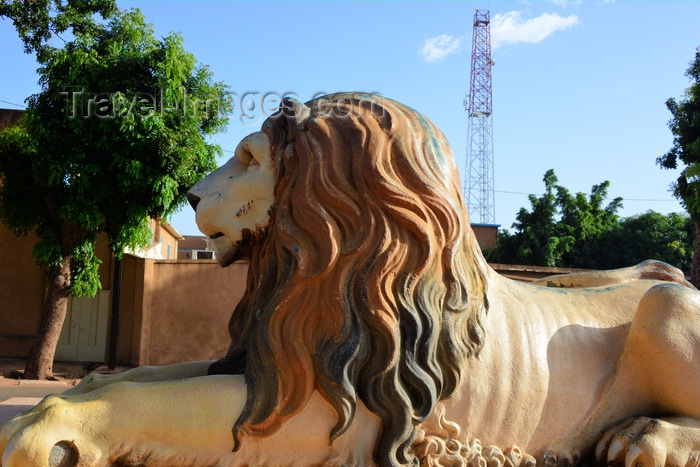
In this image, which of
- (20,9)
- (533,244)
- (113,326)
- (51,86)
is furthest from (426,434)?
(533,244)

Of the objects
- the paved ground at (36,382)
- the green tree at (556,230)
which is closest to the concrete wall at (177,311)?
the paved ground at (36,382)

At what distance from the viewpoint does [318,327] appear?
64.9 inches

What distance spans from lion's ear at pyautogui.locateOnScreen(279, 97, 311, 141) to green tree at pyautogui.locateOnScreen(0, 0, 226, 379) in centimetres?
666

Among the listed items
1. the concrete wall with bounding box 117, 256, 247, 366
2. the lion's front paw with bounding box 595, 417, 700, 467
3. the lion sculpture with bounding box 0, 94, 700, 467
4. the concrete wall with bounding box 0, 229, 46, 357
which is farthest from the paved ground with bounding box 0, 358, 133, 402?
the lion's front paw with bounding box 595, 417, 700, 467

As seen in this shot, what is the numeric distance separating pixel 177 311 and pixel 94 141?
10.9 ft

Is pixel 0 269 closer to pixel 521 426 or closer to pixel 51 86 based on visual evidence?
pixel 51 86

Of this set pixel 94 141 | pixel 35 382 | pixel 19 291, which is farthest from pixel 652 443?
pixel 19 291

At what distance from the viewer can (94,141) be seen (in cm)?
835

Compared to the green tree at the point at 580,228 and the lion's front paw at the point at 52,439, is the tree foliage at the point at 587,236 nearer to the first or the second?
the green tree at the point at 580,228

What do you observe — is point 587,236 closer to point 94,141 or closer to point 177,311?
point 177,311

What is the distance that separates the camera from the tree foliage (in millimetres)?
20125

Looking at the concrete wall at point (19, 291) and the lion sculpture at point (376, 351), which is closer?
the lion sculpture at point (376, 351)

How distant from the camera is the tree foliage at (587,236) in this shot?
2012 cm

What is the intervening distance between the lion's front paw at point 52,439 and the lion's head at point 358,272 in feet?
1.09
